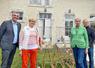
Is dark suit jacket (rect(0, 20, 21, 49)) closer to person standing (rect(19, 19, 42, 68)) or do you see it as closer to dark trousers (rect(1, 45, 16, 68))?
dark trousers (rect(1, 45, 16, 68))

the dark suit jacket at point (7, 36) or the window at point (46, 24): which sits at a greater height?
the dark suit jacket at point (7, 36)

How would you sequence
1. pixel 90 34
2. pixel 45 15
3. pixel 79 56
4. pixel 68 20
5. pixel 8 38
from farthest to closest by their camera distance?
pixel 68 20 < pixel 45 15 < pixel 90 34 < pixel 79 56 < pixel 8 38

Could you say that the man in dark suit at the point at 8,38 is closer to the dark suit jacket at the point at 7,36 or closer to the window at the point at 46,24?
the dark suit jacket at the point at 7,36

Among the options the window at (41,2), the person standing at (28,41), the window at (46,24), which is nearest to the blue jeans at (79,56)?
the person standing at (28,41)

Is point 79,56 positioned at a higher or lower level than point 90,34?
lower

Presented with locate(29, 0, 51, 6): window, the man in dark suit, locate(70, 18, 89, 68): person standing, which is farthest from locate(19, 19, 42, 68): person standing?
locate(29, 0, 51, 6): window

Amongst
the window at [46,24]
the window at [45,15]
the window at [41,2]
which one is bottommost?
the window at [46,24]

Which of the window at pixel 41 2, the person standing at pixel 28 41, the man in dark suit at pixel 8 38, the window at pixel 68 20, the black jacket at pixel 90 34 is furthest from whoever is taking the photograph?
the window at pixel 68 20

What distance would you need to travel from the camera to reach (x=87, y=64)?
1268 cm

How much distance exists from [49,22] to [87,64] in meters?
19.7

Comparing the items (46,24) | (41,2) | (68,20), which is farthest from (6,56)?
(68,20)

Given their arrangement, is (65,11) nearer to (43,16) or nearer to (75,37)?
(43,16)

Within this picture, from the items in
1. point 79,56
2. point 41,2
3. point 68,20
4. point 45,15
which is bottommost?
point 79,56

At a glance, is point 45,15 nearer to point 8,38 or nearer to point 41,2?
point 41,2
